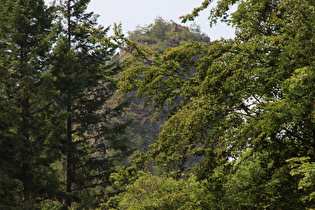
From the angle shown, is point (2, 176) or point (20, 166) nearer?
point (2, 176)

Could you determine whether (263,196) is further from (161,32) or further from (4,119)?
(161,32)

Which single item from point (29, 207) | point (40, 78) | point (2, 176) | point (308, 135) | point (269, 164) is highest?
Answer: point (40, 78)

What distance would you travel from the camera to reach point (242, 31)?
19.5ft

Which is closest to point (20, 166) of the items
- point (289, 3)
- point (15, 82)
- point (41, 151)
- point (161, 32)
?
point (41, 151)

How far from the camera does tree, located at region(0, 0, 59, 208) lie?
13.4 metres

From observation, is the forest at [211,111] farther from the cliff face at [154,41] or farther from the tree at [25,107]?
the cliff face at [154,41]

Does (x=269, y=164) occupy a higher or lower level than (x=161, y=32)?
lower

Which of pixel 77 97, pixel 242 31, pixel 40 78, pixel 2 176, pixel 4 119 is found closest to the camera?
pixel 242 31

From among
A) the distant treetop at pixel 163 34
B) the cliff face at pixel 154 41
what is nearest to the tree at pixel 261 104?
the cliff face at pixel 154 41

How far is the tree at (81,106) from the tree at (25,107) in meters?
1.27

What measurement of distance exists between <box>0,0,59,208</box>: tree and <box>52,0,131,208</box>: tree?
49.8 inches

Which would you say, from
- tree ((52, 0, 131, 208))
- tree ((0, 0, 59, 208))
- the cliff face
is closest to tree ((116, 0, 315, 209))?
tree ((0, 0, 59, 208))

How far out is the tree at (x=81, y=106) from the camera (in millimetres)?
16500

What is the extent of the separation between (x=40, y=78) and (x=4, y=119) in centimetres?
248
